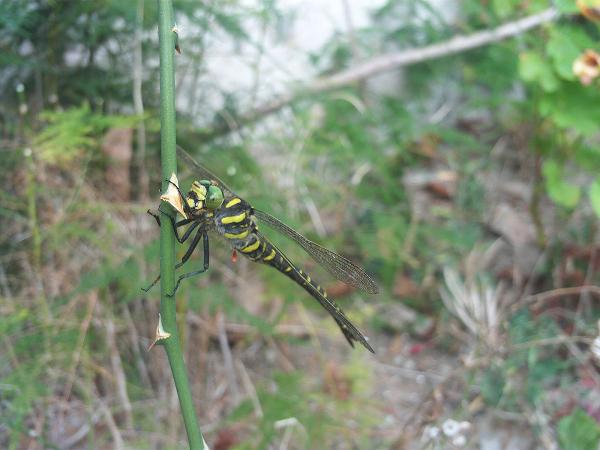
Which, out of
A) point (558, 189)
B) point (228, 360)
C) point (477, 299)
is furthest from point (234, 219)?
point (558, 189)

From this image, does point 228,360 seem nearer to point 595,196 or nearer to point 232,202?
point 232,202

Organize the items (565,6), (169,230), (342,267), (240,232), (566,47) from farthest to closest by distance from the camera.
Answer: (566,47)
(565,6)
(342,267)
(240,232)
(169,230)

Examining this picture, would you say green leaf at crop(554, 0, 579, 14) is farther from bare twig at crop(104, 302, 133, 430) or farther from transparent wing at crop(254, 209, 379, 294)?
Result: bare twig at crop(104, 302, 133, 430)

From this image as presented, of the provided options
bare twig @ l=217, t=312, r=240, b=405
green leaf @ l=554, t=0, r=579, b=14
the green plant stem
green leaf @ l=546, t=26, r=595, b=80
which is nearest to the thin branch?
green leaf @ l=546, t=26, r=595, b=80

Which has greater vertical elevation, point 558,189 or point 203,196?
point 203,196

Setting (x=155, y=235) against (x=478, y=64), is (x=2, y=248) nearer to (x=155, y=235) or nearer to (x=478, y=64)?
(x=155, y=235)

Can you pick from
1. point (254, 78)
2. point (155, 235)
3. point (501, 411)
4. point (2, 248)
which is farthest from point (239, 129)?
point (501, 411)

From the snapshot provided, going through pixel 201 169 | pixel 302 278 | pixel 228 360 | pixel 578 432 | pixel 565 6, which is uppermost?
pixel 565 6

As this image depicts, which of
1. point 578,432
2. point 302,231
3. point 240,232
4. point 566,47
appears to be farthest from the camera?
point 302,231
